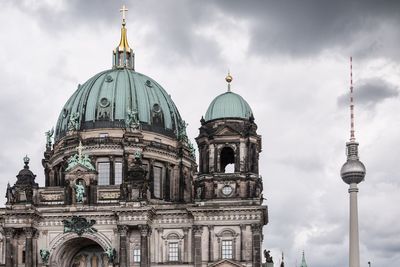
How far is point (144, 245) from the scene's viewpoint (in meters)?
91.1

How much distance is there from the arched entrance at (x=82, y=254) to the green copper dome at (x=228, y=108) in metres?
17.9

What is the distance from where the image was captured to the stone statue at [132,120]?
4070 inches

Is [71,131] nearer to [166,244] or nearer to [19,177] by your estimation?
[19,177]

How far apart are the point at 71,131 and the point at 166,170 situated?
11540mm

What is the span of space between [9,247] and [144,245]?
1376 centimetres

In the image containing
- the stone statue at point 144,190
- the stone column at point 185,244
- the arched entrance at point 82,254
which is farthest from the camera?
the arched entrance at point 82,254

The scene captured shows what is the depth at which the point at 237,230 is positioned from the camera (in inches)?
3568

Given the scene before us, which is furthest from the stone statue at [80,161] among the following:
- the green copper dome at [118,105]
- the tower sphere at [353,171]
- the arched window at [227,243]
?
the tower sphere at [353,171]

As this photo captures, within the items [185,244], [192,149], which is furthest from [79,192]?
[192,149]

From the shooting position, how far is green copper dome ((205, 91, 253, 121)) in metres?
94.6

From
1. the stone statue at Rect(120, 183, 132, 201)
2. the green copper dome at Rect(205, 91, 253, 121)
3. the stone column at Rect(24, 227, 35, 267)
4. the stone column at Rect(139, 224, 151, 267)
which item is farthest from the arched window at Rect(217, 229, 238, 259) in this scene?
the stone column at Rect(24, 227, 35, 267)

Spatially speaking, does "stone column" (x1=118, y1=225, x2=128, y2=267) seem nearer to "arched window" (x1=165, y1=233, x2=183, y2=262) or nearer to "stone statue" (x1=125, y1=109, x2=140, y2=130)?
"arched window" (x1=165, y1=233, x2=183, y2=262)

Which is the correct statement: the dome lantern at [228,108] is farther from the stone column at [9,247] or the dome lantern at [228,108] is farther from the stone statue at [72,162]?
the stone column at [9,247]

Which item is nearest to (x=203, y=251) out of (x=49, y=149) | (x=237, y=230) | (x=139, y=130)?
(x=237, y=230)
